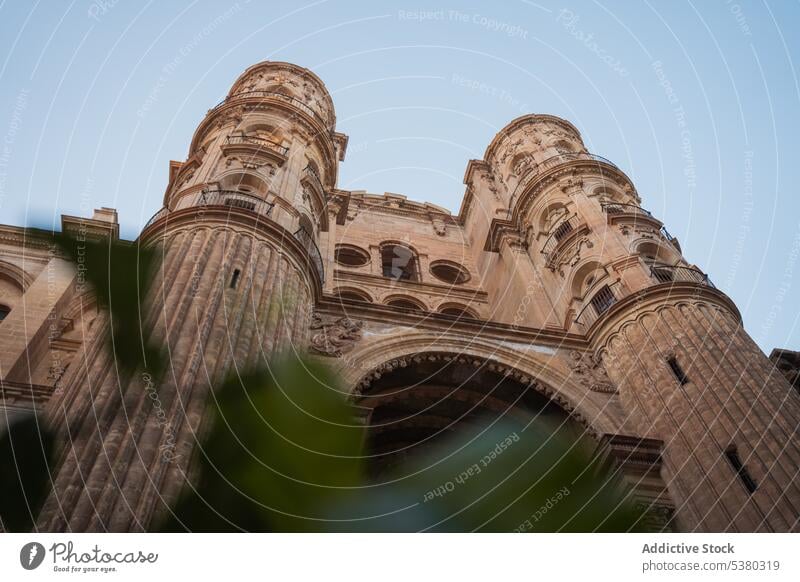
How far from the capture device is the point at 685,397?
51.0ft

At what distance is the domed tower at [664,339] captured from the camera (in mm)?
13359

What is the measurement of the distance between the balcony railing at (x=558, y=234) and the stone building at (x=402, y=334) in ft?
0.31

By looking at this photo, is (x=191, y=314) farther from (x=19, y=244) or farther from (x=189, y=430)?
(x=19, y=244)

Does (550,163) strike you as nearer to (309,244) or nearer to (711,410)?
(309,244)

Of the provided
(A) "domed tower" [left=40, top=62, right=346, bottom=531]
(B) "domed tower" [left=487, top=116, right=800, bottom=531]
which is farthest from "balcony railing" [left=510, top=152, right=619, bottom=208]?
(A) "domed tower" [left=40, top=62, right=346, bottom=531]

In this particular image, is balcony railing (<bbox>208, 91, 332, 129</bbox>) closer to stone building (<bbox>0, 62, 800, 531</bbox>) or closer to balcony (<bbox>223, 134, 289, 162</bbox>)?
stone building (<bbox>0, 62, 800, 531</bbox>)

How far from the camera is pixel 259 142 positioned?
23469mm

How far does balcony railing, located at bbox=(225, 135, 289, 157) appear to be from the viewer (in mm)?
22011

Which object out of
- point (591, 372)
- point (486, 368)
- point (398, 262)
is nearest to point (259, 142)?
point (398, 262)

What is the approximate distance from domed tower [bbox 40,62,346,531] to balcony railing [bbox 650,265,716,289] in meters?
9.19

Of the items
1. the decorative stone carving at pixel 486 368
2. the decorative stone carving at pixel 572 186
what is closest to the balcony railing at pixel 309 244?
the decorative stone carving at pixel 486 368

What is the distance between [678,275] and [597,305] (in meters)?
2.27
